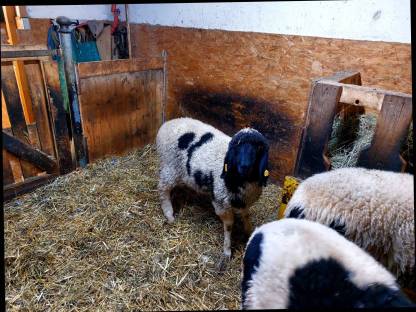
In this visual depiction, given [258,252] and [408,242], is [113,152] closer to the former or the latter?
[258,252]

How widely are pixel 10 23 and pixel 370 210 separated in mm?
5370

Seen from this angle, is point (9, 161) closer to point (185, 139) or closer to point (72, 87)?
point (72, 87)

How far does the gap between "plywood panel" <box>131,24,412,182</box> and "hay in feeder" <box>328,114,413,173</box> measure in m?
A: 0.71

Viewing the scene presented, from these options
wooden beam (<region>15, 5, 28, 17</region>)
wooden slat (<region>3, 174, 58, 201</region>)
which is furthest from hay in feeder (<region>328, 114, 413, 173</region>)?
wooden beam (<region>15, 5, 28, 17</region>)

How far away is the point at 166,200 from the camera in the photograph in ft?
10.1

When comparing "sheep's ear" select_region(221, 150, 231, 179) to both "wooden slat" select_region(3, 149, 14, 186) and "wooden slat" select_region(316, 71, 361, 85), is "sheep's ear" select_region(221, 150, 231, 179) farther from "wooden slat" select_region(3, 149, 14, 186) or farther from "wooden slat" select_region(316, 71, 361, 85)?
"wooden slat" select_region(3, 149, 14, 186)

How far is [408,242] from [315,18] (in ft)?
7.88

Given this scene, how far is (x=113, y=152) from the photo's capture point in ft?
13.4

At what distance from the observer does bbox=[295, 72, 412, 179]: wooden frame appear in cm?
172

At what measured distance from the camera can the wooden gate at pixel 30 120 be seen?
2812mm

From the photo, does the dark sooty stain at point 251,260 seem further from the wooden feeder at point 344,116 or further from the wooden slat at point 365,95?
the wooden slat at point 365,95

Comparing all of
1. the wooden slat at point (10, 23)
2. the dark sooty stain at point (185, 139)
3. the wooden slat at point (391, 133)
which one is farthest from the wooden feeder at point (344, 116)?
the wooden slat at point (10, 23)

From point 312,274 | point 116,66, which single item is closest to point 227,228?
point 312,274

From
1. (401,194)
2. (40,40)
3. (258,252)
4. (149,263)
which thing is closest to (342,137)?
(401,194)
